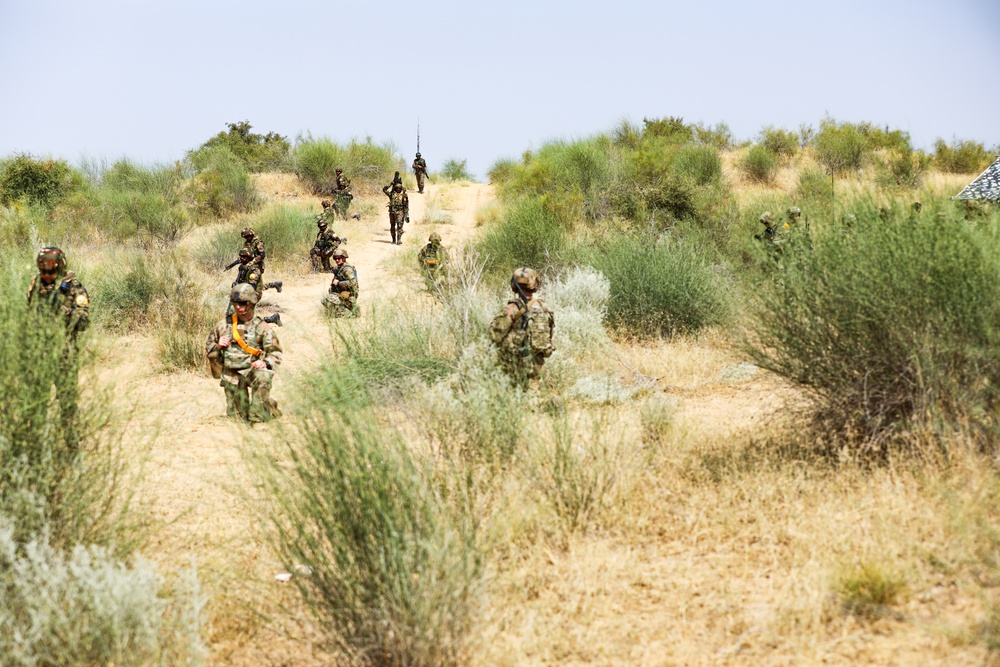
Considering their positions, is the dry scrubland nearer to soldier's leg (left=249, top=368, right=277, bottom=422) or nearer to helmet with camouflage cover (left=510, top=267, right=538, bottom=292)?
soldier's leg (left=249, top=368, right=277, bottom=422)

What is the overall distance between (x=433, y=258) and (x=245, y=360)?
539 centimetres

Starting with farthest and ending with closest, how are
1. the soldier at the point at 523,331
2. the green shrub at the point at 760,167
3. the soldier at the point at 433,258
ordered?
the green shrub at the point at 760,167 < the soldier at the point at 433,258 < the soldier at the point at 523,331

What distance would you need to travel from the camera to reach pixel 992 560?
11.6 feet

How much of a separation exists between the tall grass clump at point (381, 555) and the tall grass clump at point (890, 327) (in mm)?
2777

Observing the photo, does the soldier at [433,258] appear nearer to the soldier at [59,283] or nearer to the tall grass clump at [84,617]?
the soldier at [59,283]

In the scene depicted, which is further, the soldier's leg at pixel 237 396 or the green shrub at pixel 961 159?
the green shrub at pixel 961 159

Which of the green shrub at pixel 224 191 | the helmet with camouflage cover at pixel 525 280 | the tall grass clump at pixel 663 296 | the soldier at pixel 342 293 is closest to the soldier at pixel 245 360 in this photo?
the helmet with camouflage cover at pixel 525 280

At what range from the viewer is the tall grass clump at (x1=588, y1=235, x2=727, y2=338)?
34.5ft

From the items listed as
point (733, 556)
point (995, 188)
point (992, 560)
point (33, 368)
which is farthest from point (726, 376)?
point (995, 188)

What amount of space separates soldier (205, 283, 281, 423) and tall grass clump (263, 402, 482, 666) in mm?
3967

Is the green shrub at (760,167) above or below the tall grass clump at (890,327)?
above

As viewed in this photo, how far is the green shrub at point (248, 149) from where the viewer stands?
26531 millimetres

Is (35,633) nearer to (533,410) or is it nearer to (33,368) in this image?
(33,368)

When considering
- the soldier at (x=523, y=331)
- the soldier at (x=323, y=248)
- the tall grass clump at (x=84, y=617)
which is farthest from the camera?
the soldier at (x=323, y=248)
